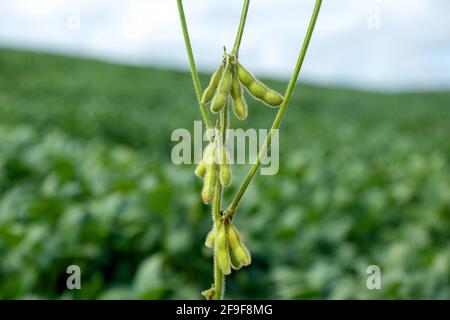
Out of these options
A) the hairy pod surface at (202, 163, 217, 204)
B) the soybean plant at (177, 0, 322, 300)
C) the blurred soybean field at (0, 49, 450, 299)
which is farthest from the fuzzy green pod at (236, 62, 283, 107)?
the blurred soybean field at (0, 49, 450, 299)

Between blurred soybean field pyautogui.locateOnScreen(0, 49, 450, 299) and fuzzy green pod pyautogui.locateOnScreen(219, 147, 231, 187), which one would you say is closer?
fuzzy green pod pyautogui.locateOnScreen(219, 147, 231, 187)

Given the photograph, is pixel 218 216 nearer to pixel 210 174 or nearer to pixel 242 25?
pixel 210 174

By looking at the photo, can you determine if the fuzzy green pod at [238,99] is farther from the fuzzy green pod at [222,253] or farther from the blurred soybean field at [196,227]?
the blurred soybean field at [196,227]

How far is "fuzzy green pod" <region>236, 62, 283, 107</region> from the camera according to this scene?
734 millimetres

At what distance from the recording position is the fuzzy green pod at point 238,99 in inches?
29.4

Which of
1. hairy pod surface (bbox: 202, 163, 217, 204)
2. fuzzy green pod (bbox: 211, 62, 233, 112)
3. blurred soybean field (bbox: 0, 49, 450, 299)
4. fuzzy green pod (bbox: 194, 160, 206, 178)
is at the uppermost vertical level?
Answer: blurred soybean field (bbox: 0, 49, 450, 299)

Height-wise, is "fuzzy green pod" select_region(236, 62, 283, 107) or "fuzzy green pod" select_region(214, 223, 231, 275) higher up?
"fuzzy green pod" select_region(236, 62, 283, 107)

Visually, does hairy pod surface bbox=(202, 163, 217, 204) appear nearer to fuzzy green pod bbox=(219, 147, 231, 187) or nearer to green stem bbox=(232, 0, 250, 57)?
fuzzy green pod bbox=(219, 147, 231, 187)

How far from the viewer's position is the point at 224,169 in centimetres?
72

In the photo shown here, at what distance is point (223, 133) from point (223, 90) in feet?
0.19

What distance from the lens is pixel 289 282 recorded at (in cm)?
243

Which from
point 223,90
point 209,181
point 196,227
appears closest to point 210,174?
point 209,181

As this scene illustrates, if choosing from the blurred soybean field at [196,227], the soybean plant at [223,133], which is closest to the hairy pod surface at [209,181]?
the soybean plant at [223,133]

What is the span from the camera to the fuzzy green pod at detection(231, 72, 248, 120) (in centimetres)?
75
